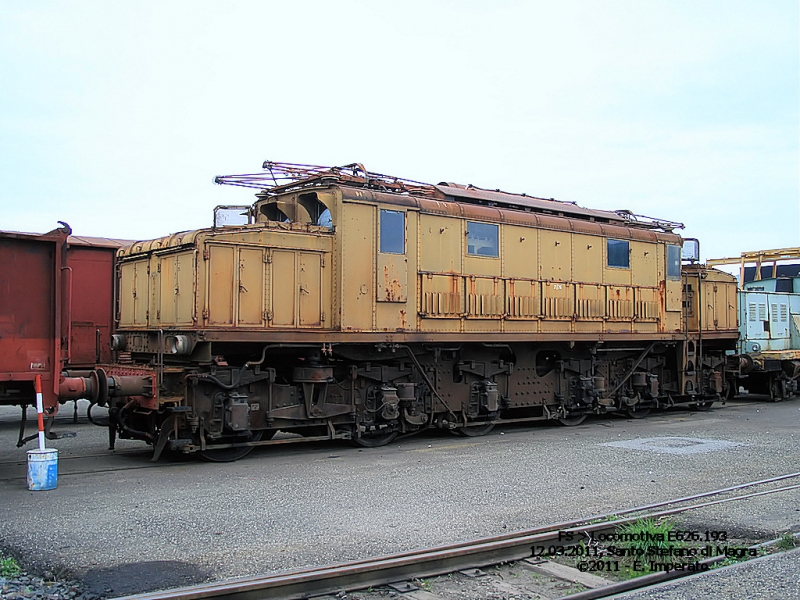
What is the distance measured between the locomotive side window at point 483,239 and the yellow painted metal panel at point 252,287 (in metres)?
4.25

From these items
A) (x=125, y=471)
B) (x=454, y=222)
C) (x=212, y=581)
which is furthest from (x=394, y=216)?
(x=212, y=581)

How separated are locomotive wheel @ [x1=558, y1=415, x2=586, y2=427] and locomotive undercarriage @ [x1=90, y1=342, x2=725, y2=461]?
0.10 feet

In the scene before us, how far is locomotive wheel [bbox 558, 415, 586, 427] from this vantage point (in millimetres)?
16172

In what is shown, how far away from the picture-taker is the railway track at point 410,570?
5.35 metres

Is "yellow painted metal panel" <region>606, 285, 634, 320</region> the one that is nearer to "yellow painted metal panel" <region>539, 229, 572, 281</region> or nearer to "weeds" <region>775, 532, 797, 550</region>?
"yellow painted metal panel" <region>539, 229, 572, 281</region>

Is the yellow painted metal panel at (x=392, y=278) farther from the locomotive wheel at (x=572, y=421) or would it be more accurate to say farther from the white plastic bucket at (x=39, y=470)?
the white plastic bucket at (x=39, y=470)

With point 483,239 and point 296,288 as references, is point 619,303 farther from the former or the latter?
point 296,288

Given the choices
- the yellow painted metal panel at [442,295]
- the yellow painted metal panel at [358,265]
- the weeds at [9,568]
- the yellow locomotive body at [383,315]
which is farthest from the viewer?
the yellow painted metal panel at [442,295]

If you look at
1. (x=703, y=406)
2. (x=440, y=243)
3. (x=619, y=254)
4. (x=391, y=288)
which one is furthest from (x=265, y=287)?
(x=703, y=406)

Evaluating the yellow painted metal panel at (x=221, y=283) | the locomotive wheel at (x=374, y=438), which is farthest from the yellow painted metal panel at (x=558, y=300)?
the yellow painted metal panel at (x=221, y=283)

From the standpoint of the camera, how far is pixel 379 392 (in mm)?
12969

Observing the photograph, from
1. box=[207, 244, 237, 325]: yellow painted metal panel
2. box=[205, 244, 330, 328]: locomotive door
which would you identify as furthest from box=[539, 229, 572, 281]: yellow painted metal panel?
box=[207, 244, 237, 325]: yellow painted metal panel

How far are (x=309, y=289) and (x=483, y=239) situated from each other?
386cm

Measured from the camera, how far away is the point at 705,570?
20.0 feet
